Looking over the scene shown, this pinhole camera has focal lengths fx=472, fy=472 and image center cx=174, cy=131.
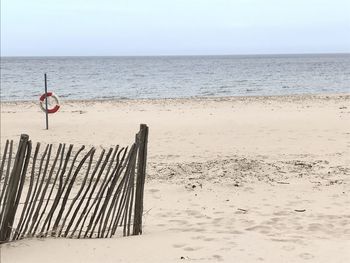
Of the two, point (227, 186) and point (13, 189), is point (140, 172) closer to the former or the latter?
point (13, 189)

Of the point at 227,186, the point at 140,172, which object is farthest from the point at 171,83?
the point at 140,172

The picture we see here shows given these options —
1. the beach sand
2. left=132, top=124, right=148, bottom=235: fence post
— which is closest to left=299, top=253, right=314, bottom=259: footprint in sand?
the beach sand

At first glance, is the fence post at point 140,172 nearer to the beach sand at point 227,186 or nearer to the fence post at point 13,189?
the beach sand at point 227,186

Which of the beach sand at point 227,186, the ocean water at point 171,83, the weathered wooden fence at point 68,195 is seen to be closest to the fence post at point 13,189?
the weathered wooden fence at point 68,195

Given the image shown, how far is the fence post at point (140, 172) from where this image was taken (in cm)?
446

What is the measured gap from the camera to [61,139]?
37.6ft

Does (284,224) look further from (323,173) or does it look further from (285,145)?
(285,145)

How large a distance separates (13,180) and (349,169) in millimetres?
5841

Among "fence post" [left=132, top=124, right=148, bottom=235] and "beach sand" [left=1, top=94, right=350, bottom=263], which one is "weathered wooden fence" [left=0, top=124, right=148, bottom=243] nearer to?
"fence post" [left=132, top=124, right=148, bottom=235]

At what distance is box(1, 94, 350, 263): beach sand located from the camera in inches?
165

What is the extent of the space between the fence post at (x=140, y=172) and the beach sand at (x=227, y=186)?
166 mm

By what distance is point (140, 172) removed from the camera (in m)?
4.61

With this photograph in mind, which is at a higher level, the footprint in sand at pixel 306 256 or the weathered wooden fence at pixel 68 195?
the weathered wooden fence at pixel 68 195

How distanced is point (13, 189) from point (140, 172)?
3.98 feet
